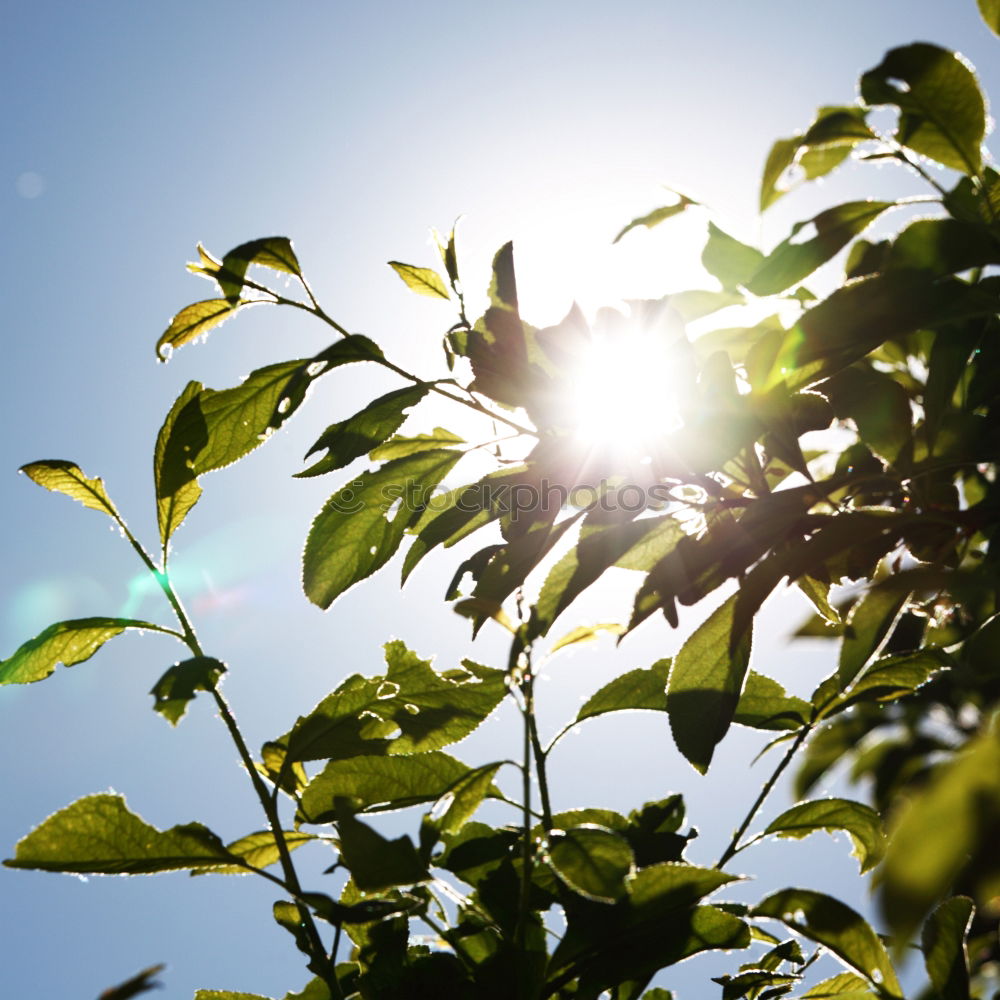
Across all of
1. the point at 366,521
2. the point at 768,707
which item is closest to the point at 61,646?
the point at 366,521

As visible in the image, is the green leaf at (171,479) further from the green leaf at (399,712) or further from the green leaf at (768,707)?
the green leaf at (768,707)

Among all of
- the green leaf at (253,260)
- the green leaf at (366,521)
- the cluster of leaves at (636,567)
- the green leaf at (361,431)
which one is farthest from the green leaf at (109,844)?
the green leaf at (253,260)

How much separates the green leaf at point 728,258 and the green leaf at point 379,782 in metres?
0.97

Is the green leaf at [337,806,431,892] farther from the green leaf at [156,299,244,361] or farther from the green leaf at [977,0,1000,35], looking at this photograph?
the green leaf at [977,0,1000,35]

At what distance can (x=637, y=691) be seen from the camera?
136cm

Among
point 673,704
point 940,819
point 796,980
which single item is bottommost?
point 796,980

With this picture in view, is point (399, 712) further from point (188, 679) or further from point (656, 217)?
point (656, 217)

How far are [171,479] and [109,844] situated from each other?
541 mm

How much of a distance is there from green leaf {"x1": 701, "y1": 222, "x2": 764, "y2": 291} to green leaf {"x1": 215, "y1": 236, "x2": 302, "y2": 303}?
74 centimetres

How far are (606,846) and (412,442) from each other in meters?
0.78

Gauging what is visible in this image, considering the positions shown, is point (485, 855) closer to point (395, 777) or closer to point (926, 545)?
point (395, 777)

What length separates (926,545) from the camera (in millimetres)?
1138

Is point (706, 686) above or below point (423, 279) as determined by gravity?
below

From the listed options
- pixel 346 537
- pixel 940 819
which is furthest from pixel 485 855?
pixel 940 819
